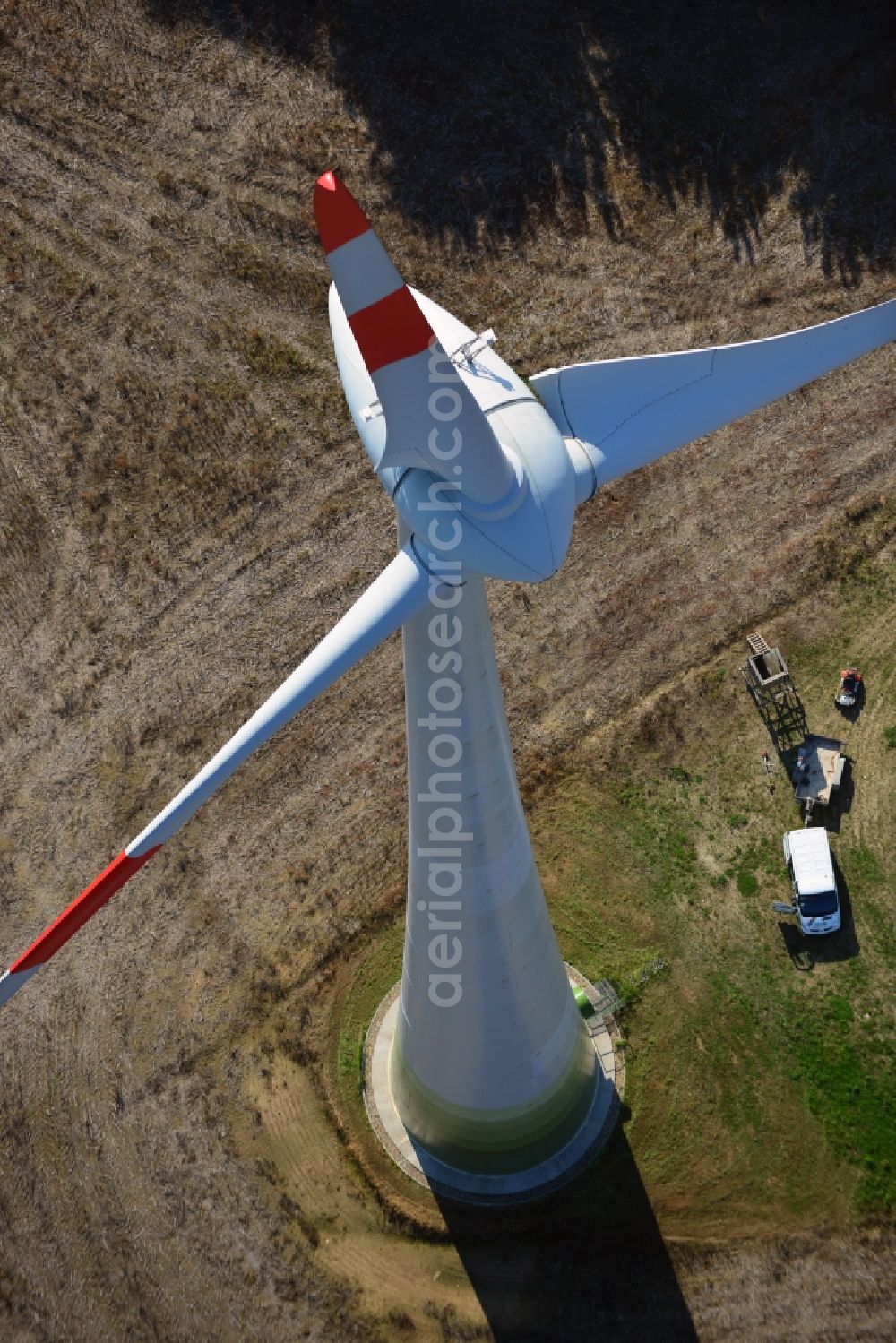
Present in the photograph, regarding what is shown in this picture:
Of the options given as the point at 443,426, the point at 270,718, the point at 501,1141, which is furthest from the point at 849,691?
the point at 443,426

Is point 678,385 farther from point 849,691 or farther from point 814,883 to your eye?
point 849,691

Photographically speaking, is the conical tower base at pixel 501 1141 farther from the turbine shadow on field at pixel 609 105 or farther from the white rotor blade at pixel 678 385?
the turbine shadow on field at pixel 609 105

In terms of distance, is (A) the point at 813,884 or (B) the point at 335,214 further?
(A) the point at 813,884

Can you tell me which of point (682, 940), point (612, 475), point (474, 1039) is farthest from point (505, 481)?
point (682, 940)

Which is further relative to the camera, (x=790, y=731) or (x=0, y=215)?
(x=0, y=215)

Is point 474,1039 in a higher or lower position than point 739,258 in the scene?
lower

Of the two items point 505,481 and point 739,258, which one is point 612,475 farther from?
point 739,258

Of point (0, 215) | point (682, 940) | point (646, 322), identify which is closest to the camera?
point (682, 940)
